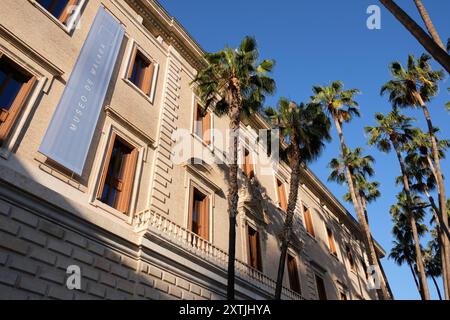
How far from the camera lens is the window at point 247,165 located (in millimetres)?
20706

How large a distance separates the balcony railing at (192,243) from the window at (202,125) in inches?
240

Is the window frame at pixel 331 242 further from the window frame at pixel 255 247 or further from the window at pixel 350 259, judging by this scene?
the window frame at pixel 255 247

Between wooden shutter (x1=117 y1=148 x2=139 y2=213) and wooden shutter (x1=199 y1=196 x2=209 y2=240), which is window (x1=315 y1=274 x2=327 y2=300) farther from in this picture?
wooden shutter (x1=117 y1=148 x2=139 y2=213)

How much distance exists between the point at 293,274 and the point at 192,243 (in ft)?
31.8

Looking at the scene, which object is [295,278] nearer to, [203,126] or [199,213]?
[199,213]

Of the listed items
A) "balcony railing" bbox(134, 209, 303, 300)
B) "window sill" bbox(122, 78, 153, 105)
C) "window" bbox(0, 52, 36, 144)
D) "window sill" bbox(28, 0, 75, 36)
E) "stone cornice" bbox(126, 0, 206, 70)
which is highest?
Result: "stone cornice" bbox(126, 0, 206, 70)

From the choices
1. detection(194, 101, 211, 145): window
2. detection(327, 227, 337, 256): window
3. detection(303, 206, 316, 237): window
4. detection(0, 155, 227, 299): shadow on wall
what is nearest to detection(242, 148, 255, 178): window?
detection(194, 101, 211, 145): window

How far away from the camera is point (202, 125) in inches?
725

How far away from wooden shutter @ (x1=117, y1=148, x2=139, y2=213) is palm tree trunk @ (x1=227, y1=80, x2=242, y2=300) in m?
3.45

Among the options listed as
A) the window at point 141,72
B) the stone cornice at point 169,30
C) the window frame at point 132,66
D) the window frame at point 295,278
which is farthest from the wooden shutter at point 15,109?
the window frame at point 295,278

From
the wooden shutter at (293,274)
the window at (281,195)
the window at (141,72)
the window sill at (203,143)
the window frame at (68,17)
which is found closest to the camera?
the window frame at (68,17)

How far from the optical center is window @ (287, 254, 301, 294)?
63.2 ft
